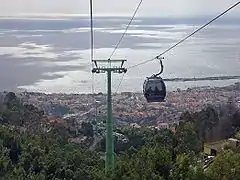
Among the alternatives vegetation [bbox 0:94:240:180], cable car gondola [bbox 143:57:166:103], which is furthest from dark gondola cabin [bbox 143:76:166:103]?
vegetation [bbox 0:94:240:180]

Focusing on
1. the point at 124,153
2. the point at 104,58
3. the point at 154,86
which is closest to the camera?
the point at 154,86

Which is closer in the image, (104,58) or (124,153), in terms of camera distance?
(124,153)

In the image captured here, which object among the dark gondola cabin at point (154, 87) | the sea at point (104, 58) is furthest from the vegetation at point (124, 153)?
the sea at point (104, 58)

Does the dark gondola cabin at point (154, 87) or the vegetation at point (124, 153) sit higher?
the dark gondola cabin at point (154, 87)

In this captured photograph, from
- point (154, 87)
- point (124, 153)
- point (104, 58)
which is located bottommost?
point (124, 153)

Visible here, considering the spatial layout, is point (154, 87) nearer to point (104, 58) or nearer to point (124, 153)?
point (124, 153)

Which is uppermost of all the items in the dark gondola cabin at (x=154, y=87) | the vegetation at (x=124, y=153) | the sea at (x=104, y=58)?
the sea at (x=104, y=58)

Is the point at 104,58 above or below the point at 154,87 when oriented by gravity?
above

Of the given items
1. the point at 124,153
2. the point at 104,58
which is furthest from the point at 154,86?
the point at 104,58

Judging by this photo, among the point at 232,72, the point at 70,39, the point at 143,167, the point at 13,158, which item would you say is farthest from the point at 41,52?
the point at 143,167

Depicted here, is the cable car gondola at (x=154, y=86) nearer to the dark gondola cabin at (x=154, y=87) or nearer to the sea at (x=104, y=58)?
the dark gondola cabin at (x=154, y=87)
